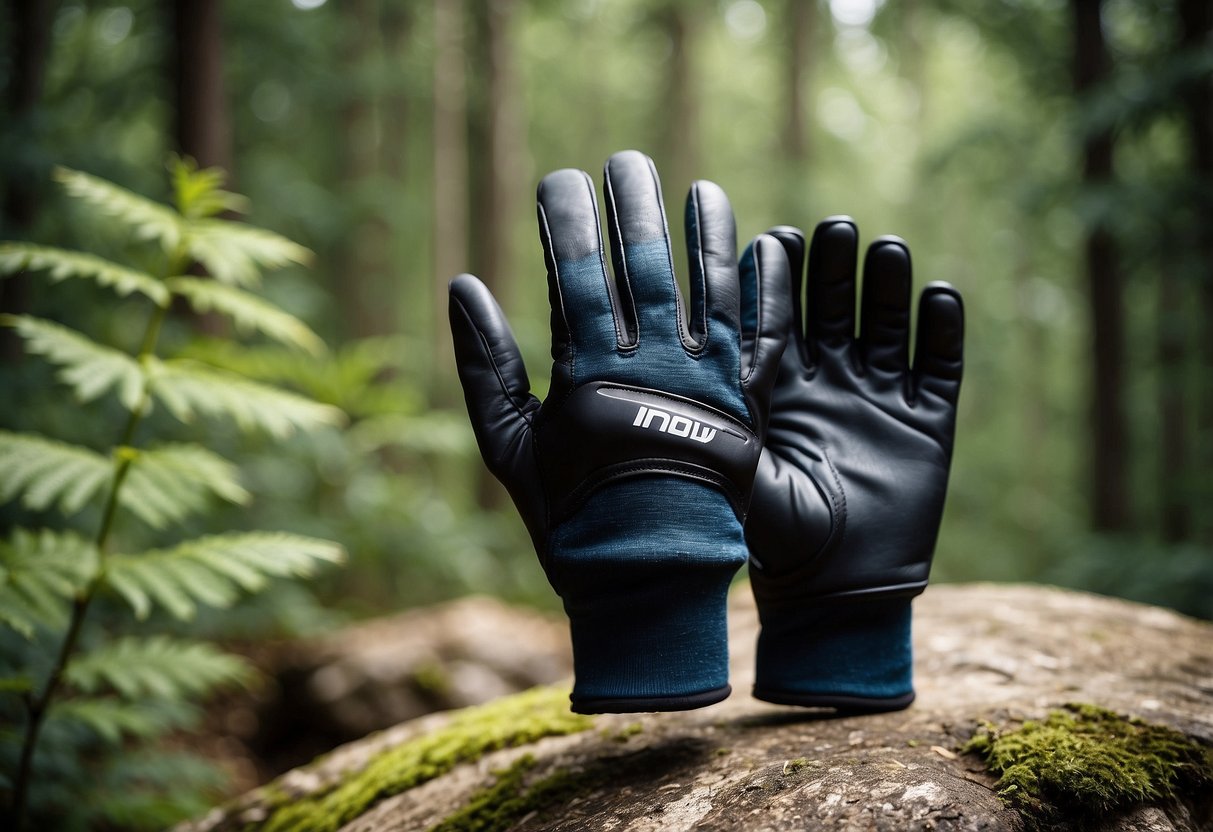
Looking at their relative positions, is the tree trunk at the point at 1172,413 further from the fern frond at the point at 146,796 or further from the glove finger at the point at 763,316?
the fern frond at the point at 146,796

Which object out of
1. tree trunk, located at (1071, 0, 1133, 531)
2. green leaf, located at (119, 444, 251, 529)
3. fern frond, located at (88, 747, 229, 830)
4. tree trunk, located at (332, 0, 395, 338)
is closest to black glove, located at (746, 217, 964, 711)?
green leaf, located at (119, 444, 251, 529)

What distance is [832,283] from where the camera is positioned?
6.49 ft

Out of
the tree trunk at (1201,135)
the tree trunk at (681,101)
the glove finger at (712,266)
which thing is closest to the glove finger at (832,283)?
the glove finger at (712,266)

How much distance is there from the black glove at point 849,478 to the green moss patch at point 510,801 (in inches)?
19.9

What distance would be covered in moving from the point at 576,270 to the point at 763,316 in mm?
417

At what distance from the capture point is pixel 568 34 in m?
16.2

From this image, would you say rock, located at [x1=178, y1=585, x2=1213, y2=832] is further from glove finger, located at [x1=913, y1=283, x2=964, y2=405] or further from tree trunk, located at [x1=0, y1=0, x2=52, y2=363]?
tree trunk, located at [x1=0, y1=0, x2=52, y2=363]

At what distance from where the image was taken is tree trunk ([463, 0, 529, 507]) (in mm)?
9336

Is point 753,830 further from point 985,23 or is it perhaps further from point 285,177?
point 285,177

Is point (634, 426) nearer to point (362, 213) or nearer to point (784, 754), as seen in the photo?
point (784, 754)

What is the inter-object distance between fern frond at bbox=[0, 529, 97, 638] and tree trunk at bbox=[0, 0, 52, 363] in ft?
11.4

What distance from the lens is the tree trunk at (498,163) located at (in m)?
9.34

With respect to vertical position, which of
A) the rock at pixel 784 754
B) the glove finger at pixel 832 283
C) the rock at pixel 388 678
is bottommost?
the rock at pixel 388 678

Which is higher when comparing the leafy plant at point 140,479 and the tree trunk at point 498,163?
the tree trunk at point 498,163
